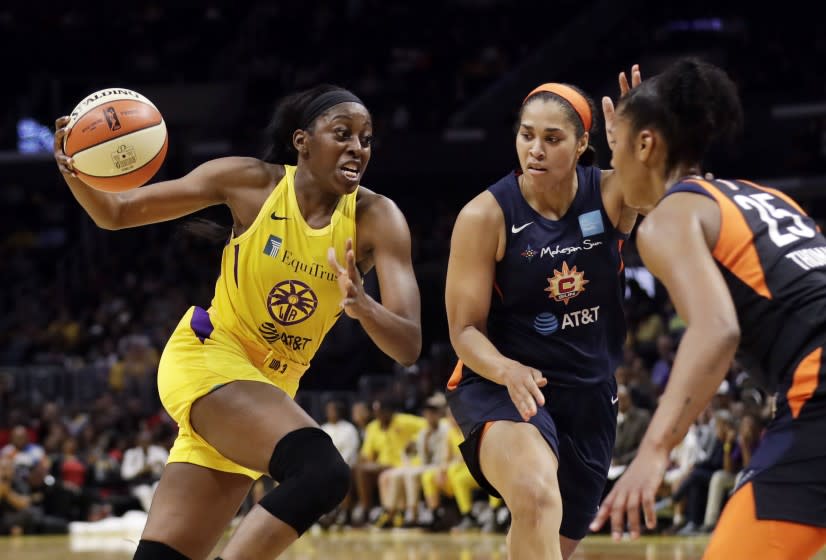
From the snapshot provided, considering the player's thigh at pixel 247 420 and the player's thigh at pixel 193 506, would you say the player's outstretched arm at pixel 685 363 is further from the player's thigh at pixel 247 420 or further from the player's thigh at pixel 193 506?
the player's thigh at pixel 193 506

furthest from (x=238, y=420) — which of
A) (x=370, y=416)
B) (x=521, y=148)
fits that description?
(x=370, y=416)

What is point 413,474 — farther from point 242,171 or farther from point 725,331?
point 725,331

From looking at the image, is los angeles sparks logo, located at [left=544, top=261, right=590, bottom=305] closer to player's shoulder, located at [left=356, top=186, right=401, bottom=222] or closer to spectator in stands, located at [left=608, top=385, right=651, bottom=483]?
player's shoulder, located at [left=356, top=186, right=401, bottom=222]

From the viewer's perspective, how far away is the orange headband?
15.9 ft

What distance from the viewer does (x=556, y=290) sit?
4.77 meters

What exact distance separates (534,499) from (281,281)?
1.31 m

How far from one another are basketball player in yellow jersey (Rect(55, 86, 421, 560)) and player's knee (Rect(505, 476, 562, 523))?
65cm

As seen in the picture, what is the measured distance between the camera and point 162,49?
2498 cm

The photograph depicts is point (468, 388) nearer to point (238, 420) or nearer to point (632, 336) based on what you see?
point (238, 420)

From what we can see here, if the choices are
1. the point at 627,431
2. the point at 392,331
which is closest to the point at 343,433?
the point at 627,431

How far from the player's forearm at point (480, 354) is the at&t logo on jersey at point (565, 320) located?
0.79ft

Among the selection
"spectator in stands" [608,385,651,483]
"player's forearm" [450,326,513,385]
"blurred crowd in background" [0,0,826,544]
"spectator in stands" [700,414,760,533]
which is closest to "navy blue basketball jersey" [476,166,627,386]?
"player's forearm" [450,326,513,385]

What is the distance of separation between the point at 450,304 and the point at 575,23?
18.1 metres

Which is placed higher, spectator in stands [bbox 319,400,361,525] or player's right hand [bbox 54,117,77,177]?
player's right hand [bbox 54,117,77,177]
